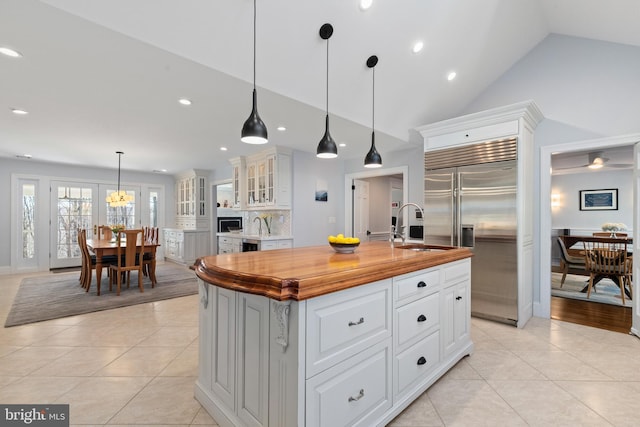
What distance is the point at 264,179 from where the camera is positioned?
5.55 metres

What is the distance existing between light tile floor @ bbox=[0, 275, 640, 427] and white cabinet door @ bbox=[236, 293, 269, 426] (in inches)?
18.4

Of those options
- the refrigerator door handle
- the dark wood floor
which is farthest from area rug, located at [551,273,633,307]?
the refrigerator door handle

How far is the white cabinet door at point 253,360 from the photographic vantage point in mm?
1458

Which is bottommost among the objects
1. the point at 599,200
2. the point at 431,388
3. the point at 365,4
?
the point at 431,388

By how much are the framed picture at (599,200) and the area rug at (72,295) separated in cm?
902

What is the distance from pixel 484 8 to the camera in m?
Answer: 3.11

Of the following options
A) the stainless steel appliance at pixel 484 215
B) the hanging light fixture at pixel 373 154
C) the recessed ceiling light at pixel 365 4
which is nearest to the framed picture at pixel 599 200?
the stainless steel appliance at pixel 484 215

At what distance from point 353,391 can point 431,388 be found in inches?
38.6

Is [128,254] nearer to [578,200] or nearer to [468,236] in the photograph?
[468,236]

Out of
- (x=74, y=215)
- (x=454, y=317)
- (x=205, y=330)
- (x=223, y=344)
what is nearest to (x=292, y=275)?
(x=223, y=344)

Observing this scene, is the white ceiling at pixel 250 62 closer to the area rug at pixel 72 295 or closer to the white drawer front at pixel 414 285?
the white drawer front at pixel 414 285

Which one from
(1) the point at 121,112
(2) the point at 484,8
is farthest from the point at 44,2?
(2) the point at 484,8

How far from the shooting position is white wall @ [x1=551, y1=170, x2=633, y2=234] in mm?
6973

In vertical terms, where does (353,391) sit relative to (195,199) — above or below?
below
